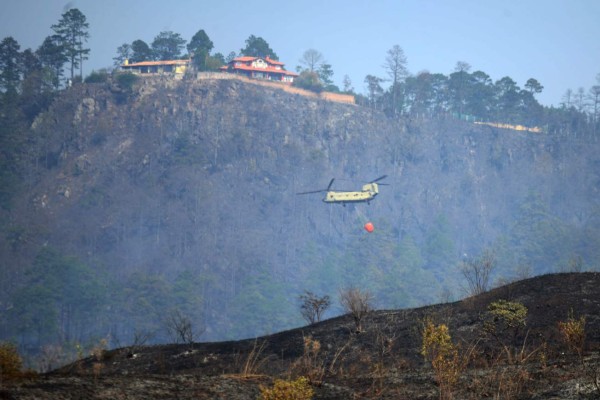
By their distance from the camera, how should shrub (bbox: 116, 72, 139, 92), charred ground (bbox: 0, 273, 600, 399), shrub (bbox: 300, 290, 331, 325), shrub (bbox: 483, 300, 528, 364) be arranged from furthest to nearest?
1. shrub (bbox: 116, 72, 139, 92)
2. shrub (bbox: 300, 290, 331, 325)
3. shrub (bbox: 483, 300, 528, 364)
4. charred ground (bbox: 0, 273, 600, 399)

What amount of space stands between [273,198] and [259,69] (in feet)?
112

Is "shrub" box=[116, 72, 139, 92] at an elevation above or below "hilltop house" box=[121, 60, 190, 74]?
below

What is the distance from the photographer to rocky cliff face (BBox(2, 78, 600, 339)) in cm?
13888

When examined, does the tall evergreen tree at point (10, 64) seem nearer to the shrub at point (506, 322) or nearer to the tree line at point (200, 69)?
the tree line at point (200, 69)

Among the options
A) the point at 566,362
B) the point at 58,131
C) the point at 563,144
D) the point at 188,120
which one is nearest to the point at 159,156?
the point at 188,120

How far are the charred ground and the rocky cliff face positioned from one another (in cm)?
→ 9545

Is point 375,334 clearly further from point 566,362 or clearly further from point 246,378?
point 246,378

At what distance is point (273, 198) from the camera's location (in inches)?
6122

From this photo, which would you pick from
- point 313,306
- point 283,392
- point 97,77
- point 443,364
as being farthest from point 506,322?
point 97,77

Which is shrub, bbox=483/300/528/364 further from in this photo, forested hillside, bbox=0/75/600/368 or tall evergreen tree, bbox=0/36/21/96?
tall evergreen tree, bbox=0/36/21/96

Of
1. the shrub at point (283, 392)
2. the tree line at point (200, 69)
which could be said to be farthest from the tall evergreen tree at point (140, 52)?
the shrub at point (283, 392)

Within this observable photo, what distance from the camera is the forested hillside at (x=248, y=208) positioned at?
12669cm

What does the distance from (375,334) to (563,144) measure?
17019cm

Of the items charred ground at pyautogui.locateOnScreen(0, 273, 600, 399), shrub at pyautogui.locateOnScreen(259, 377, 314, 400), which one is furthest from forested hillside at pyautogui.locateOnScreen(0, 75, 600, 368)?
shrub at pyautogui.locateOnScreen(259, 377, 314, 400)
